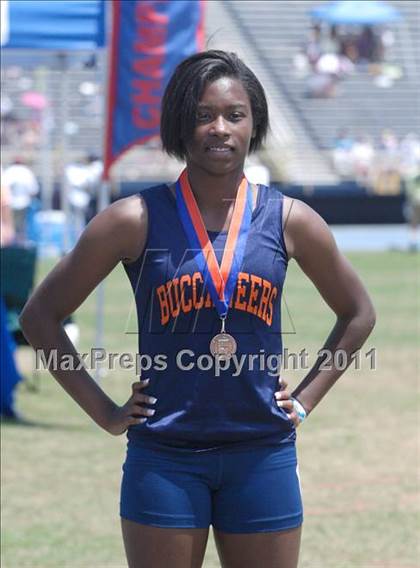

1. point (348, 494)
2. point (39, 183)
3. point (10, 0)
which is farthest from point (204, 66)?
point (39, 183)

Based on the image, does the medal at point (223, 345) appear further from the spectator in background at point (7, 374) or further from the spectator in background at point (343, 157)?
the spectator in background at point (343, 157)

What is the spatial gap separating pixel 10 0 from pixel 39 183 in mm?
20499

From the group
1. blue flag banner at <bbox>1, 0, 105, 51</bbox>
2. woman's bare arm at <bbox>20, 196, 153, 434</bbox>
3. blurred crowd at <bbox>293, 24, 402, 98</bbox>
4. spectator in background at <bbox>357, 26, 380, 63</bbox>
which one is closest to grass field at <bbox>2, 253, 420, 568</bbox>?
woman's bare arm at <bbox>20, 196, 153, 434</bbox>

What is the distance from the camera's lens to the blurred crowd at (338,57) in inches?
1446

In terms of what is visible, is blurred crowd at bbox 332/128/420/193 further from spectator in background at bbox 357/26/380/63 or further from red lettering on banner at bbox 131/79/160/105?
red lettering on banner at bbox 131/79/160/105

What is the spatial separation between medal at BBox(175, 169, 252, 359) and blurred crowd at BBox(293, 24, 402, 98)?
33.5 metres

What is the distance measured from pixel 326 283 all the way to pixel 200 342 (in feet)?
1.48

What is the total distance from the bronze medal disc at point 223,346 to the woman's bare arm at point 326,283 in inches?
11.9

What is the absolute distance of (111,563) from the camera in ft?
19.7

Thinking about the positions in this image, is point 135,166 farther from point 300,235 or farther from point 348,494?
point 300,235

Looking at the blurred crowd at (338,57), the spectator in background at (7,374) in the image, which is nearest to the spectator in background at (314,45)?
the blurred crowd at (338,57)

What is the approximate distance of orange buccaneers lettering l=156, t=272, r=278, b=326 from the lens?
10.6ft

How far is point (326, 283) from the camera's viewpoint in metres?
3.49

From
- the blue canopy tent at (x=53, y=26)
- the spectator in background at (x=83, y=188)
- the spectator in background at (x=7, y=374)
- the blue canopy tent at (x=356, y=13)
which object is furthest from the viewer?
the blue canopy tent at (x=356, y=13)
